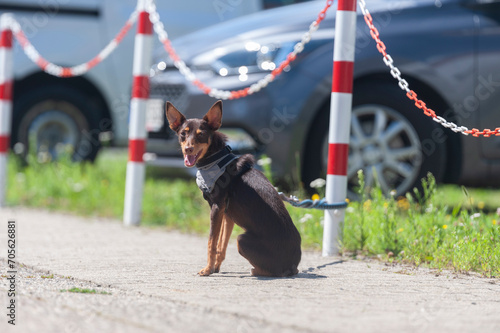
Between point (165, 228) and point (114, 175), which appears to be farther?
point (114, 175)

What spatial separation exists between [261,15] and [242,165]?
2.83m

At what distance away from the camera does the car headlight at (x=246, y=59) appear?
19.7 feet

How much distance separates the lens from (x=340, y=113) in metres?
4.84

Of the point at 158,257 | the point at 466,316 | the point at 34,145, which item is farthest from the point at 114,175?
the point at 466,316

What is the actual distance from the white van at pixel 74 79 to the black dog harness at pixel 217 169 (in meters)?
4.57

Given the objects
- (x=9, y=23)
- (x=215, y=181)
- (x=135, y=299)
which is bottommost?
(x=135, y=299)

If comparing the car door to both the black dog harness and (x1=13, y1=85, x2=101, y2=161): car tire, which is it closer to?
the black dog harness

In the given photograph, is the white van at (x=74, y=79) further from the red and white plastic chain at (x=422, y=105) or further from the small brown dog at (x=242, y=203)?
the small brown dog at (x=242, y=203)

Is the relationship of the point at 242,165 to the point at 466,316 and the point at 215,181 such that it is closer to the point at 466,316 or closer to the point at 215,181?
the point at 215,181

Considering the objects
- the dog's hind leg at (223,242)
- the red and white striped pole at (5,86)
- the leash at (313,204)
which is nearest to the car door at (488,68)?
the leash at (313,204)

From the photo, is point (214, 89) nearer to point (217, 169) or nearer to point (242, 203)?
point (217, 169)

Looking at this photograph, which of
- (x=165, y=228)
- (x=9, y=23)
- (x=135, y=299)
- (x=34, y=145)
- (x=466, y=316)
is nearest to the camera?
(x=466, y=316)

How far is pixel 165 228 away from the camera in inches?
244

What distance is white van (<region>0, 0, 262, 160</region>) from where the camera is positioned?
27.6ft
